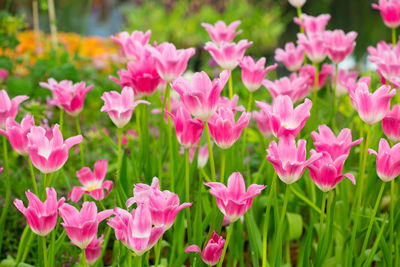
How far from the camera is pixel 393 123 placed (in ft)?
3.49

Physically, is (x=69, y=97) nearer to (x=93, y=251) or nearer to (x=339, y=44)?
(x=93, y=251)

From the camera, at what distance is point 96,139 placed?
2.19 metres

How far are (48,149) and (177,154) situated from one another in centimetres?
50

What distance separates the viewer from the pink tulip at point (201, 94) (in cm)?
92

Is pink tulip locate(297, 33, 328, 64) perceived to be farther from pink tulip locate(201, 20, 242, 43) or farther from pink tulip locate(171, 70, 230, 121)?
pink tulip locate(171, 70, 230, 121)

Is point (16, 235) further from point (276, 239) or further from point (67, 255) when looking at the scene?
point (276, 239)

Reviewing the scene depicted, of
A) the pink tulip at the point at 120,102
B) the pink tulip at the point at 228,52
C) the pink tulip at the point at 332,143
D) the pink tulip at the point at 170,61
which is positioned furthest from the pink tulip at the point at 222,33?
the pink tulip at the point at 332,143

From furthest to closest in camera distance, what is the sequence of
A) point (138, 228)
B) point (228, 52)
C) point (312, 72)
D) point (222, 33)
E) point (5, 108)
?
point (312, 72) → point (222, 33) → point (228, 52) → point (5, 108) → point (138, 228)

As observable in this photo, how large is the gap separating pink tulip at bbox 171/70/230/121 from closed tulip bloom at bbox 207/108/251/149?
0.07 ft

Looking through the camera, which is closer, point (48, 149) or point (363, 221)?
point (48, 149)

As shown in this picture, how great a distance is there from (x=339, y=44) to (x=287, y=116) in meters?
0.51

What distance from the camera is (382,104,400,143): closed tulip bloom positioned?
1.06 meters

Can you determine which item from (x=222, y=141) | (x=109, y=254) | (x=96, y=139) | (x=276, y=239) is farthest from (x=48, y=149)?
(x=96, y=139)

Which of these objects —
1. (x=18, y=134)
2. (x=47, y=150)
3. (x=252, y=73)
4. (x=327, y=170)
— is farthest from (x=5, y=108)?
(x=327, y=170)
